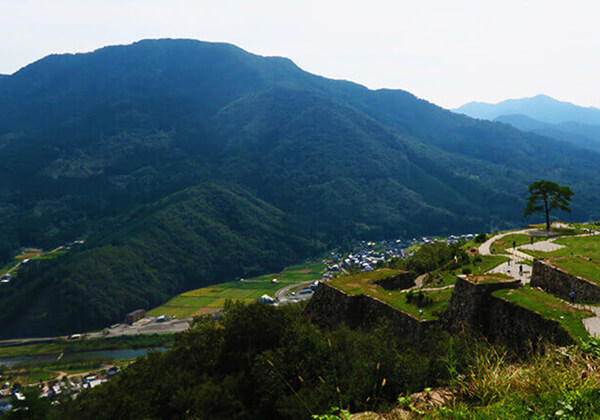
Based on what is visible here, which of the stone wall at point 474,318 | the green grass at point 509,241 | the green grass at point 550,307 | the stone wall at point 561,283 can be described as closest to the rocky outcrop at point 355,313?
the stone wall at point 474,318

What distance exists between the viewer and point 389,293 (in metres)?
28.2

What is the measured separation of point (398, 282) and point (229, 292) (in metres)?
117

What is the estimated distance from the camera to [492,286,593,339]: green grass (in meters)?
14.8

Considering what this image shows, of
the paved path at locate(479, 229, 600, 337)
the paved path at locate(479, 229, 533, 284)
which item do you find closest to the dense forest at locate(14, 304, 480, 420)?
the paved path at locate(479, 229, 600, 337)

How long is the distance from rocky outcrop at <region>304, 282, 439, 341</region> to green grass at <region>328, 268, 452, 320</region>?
0.45 m

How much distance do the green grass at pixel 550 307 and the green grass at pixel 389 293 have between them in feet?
16.4

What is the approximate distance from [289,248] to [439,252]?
149125 millimetres

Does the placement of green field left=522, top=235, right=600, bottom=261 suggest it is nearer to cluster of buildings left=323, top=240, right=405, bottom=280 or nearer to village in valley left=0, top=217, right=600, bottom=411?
village in valley left=0, top=217, right=600, bottom=411

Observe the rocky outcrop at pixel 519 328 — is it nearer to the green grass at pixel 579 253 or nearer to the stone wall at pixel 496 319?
the stone wall at pixel 496 319

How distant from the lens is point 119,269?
448 ft

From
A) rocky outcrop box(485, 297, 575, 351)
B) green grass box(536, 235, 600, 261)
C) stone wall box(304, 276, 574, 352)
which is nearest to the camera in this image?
rocky outcrop box(485, 297, 575, 351)

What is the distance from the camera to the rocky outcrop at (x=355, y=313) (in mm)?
23006

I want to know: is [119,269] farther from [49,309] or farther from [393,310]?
[393,310]

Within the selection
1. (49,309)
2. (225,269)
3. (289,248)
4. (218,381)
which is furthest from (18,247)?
(218,381)
